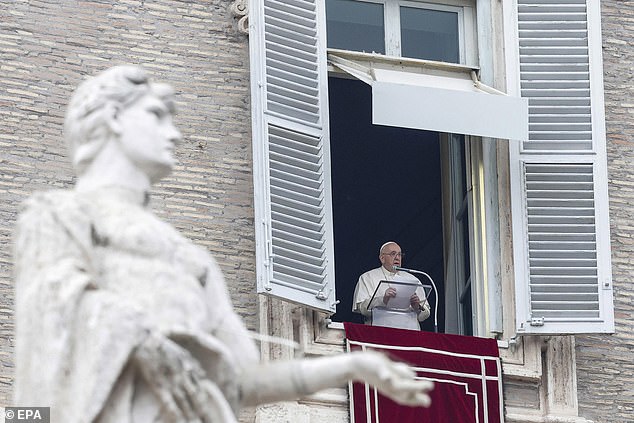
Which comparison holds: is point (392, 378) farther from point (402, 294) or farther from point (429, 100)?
point (402, 294)

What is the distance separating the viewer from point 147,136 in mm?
8516

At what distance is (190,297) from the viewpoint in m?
8.30

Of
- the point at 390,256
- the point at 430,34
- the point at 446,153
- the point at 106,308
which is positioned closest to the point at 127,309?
the point at 106,308

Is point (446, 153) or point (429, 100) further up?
point (429, 100)

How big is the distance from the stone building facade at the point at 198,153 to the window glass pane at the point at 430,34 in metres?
1.07

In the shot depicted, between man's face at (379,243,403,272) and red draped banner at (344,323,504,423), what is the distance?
0.81 metres

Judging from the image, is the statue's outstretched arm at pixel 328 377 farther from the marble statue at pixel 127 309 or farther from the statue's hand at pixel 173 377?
the statue's hand at pixel 173 377

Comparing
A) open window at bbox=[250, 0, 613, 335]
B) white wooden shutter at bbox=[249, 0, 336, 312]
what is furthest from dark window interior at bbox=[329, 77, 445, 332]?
white wooden shutter at bbox=[249, 0, 336, 312]

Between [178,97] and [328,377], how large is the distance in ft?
28.8

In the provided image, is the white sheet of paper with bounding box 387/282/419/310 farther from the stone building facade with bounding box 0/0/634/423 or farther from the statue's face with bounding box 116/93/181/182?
the statue's face with bounding box 116/93/181/182

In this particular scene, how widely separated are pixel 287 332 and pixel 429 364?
882mm

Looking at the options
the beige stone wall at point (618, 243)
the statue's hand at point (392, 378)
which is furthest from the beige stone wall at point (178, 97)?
the statue's hand at point (392, 378)

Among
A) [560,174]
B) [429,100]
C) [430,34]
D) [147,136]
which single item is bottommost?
[147,136]

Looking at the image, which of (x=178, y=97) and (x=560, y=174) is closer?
(x=178, y=97)
